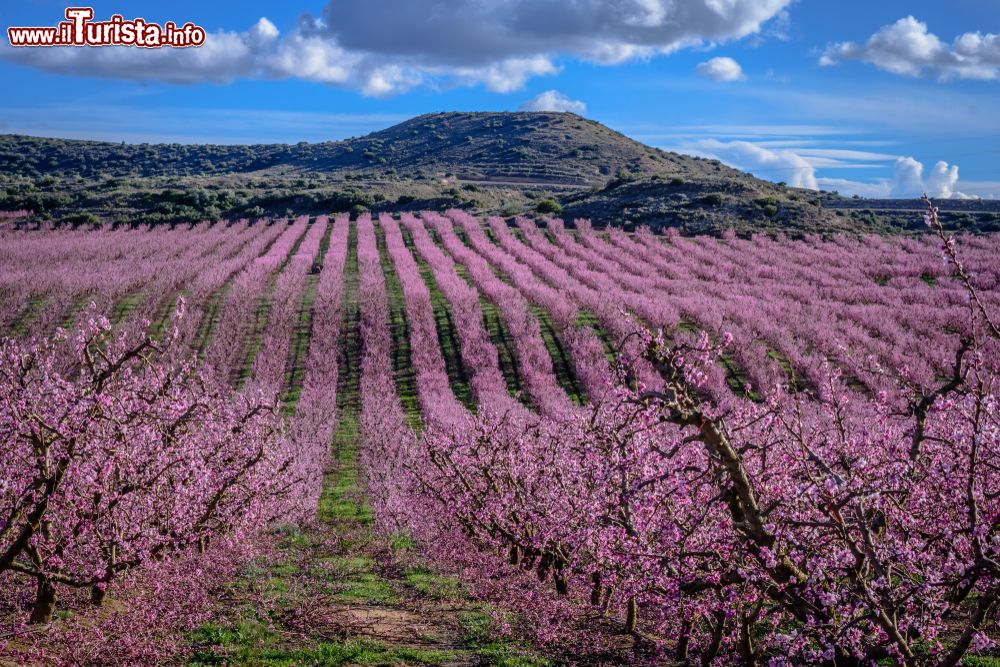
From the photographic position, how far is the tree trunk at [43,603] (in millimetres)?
10266

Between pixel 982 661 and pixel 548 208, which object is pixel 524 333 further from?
pixel 548 208

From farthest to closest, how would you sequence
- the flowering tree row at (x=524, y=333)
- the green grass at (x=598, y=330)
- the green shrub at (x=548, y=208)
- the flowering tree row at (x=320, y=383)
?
1. the green shrub at (x=548, y=208)
2. the green grass at (x=598, y=330)
3. the flowering tree row at (x=524, y=333)
4. the flowering tree row at (x=320, y=383)

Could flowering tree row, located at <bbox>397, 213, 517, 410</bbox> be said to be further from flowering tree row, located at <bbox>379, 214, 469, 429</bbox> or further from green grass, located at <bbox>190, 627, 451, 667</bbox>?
green grass, located at <bbox>190, 627, 451, 667</bbox>

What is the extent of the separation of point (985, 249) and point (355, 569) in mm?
61106

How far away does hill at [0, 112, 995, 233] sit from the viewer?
71.9m

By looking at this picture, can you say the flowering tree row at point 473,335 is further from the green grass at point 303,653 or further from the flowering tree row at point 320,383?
the green grass at point 303,653

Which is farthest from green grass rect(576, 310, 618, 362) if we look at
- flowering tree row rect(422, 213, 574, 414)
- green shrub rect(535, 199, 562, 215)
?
green shrub rect(535, 199, 562, 215)

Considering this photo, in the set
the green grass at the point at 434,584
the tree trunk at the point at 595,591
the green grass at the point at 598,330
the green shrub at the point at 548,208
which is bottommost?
A: the green grass at the point at 434,584

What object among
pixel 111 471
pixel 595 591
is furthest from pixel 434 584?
pixel 111 471

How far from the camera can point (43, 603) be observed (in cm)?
1032

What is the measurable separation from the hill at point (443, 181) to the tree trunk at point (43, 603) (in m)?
62.0

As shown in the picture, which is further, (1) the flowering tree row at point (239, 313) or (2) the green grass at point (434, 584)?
(1) the flowering tree row at point (239, 313)

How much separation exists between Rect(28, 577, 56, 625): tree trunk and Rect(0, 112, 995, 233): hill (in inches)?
2442

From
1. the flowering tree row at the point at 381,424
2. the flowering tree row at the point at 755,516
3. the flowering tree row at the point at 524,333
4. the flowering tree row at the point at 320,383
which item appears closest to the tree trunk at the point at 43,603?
the flowering tree row at the point at 755,516
